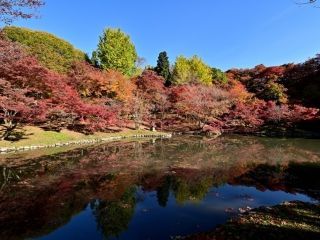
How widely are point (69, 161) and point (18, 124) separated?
10381 millimetres

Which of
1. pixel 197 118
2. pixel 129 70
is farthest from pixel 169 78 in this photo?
pixel 197 118

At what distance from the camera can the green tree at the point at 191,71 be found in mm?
55159

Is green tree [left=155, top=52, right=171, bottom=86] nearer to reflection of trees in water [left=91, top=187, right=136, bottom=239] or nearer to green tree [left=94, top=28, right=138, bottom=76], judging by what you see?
green tree [left=94, top=28, right=138, bottom=76]

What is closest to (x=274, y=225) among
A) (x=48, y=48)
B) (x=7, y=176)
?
(x=7, y=176)

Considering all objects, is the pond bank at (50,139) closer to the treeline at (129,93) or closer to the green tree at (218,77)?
the treeline at (129,93)

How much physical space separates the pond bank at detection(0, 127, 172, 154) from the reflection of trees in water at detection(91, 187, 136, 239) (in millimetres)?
12951

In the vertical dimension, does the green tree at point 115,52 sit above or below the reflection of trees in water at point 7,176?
above

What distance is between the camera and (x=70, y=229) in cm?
906

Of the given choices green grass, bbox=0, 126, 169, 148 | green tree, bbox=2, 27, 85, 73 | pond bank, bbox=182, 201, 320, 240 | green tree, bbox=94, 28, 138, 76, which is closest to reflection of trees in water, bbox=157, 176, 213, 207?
→ pond bank, bbox=182, 201, 320, 240

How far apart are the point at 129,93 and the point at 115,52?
13.5 meters

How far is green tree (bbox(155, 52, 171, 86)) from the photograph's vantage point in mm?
57688

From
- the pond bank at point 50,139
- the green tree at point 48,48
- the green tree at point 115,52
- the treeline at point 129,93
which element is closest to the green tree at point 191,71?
the treeline at point 129,93

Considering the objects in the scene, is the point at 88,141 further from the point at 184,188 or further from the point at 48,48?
the point at 48,48

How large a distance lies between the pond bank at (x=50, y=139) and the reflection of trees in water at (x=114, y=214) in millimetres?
12951
